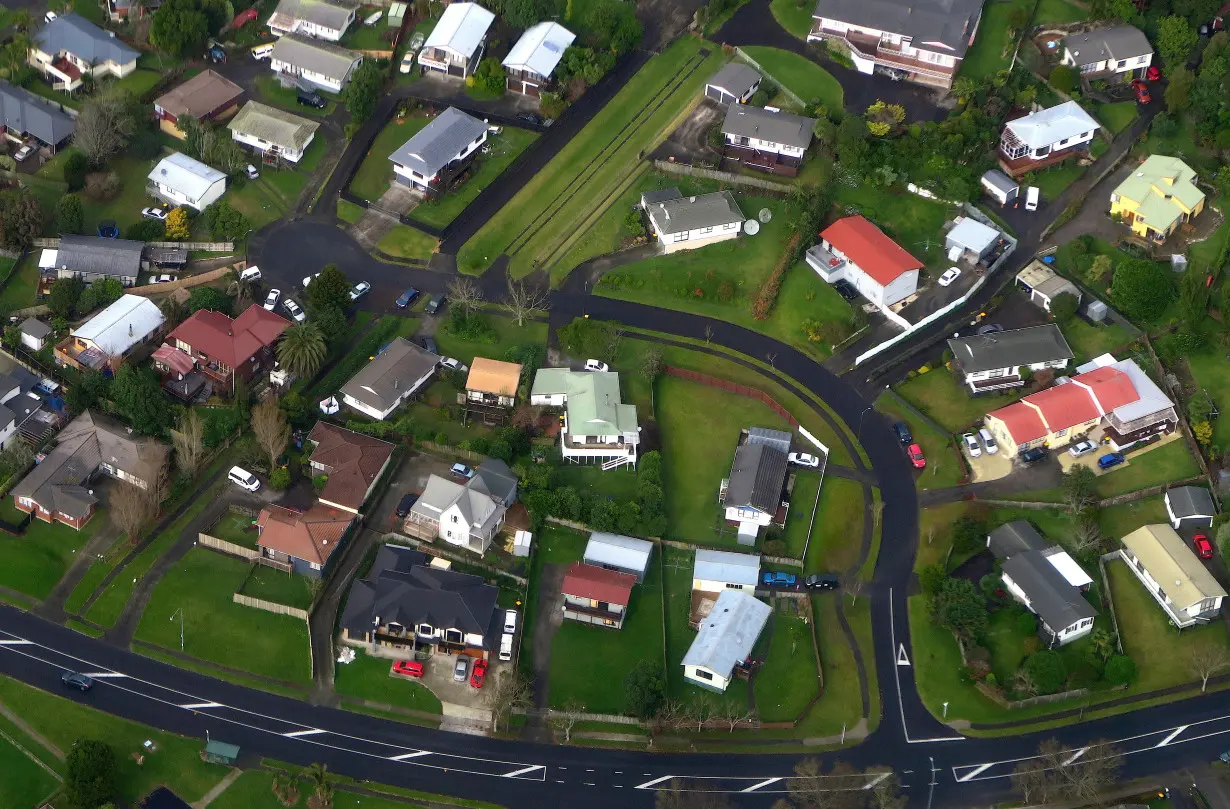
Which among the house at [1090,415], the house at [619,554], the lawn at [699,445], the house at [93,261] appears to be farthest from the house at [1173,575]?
the house at [93,261]

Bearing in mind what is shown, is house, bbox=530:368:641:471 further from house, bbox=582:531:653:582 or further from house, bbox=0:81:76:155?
house, bbox=0:81:76:155

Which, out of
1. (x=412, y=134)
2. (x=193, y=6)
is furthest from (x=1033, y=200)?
(x=193, y=6)

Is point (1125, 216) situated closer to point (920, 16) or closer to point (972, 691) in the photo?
point (920, 16)

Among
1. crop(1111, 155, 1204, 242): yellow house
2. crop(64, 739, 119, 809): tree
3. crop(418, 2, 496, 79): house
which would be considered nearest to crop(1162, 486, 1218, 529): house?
crop(1111, 155, 1204, 242): yellow house

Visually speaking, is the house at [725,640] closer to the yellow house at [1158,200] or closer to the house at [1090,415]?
the house at [1090,415]

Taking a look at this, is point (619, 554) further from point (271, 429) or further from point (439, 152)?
point (439, 152)
